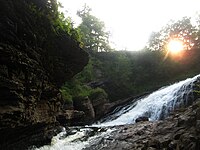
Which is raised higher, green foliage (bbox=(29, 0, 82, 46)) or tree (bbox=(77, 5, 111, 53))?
tree (bbox=(77, 5, 111, 53))

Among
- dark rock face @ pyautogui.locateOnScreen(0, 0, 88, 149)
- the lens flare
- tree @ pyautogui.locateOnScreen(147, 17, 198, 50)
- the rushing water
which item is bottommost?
the rushing water

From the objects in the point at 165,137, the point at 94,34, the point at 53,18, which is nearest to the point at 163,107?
the point at 53,18

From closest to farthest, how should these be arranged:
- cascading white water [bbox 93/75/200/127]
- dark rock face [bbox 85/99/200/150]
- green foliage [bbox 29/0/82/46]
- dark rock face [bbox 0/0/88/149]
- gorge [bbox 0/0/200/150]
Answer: dark rock face [bbox 85/99/200/150] < gorge [bbox 0/0/200/150] < dark rock face [bbox 0/0/88/149] < green foliage [bbox 29/0/82/46] < cascading white water [bbox 93/75/200/127]

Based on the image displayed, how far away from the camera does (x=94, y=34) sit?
4969 cm

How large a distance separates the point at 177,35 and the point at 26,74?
36.8 m

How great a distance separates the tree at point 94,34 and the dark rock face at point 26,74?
31251 millimetres

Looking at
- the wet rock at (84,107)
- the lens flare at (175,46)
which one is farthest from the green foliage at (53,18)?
the lens flare at (175,46)

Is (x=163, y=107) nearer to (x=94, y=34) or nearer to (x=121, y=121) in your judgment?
(x=121, y=121)

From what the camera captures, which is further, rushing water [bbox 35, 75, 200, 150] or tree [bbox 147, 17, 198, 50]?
tree [bbox 147, 17, 198, 50]

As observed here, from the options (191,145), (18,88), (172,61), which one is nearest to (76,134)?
(18,88)

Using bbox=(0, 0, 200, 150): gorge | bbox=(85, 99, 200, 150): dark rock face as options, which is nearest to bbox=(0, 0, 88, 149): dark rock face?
bbox=(0, 0, 200, 150): gorge

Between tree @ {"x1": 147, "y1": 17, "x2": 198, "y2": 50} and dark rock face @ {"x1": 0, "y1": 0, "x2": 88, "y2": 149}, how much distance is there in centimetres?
3068

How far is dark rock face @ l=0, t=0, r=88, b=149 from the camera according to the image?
9703 mm

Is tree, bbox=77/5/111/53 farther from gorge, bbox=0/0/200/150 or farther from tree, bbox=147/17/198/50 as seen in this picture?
gorge, bbox=0/0/200/150
